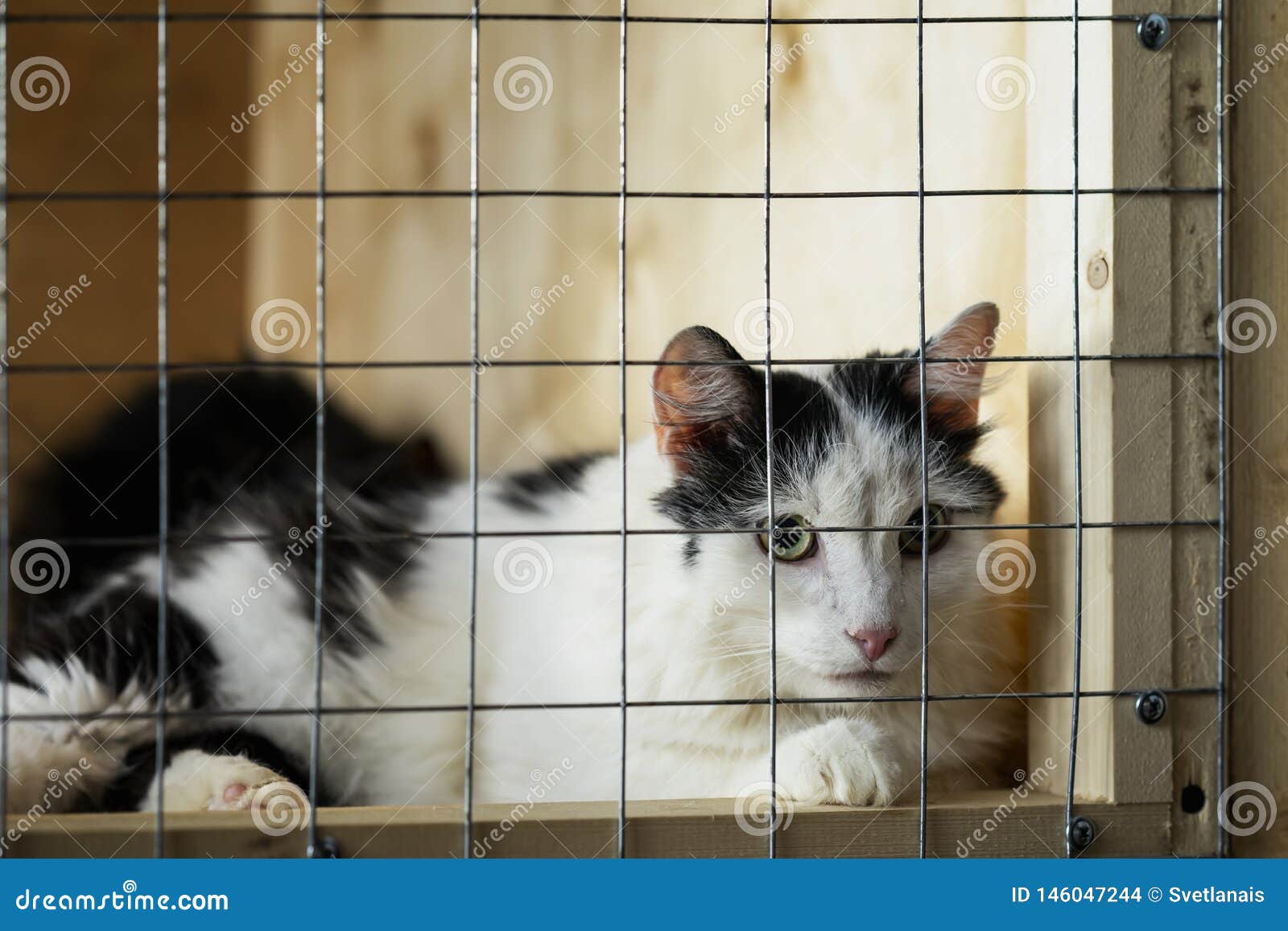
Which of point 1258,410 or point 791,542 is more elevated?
point 1258,410

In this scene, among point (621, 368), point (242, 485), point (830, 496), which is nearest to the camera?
point (621, 368)

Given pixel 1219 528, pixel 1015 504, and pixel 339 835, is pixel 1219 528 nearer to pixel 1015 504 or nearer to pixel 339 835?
pixel 1015 504

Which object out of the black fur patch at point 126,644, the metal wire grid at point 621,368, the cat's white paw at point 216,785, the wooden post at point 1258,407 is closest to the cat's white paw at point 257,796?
the cat's white paw at point 216,785

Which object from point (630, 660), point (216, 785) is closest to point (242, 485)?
point (216, 785)

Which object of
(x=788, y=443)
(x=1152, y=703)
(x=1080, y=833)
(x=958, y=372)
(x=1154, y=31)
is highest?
(x=1154, y=31)

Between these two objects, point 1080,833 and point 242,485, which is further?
point 242,485

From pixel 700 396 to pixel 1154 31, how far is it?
675 mm

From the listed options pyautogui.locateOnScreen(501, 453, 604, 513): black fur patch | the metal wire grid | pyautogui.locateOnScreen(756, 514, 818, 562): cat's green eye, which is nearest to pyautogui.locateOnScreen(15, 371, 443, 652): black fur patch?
pyautogui.locateOnScreen(501, 453, 604, 513): black fur patch

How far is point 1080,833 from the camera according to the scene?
1.29 metres

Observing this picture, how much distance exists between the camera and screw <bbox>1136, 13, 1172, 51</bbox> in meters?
1.31

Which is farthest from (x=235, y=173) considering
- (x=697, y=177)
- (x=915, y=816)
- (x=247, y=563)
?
(x=915, y=816)

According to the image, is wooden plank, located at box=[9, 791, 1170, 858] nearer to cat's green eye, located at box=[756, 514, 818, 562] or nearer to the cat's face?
the cat's face

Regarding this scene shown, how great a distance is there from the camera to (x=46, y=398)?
2568 millimetres

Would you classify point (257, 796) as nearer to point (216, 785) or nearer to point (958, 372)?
point (216, 785)
